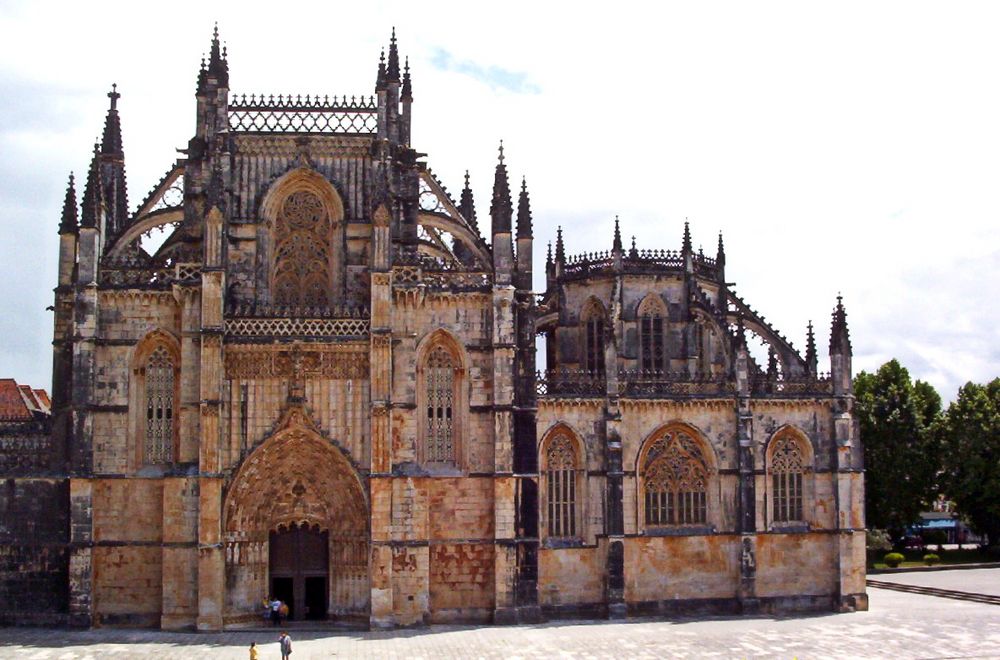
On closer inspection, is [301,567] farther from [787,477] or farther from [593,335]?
[787,477]

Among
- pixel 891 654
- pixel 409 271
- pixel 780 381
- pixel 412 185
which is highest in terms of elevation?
pixel 412 185

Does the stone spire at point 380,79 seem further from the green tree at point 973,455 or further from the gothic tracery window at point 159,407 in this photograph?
the green tree at point 973,455

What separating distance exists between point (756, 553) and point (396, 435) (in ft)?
50.0

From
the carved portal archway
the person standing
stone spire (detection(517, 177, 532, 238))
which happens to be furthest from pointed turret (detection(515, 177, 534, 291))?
the person standing

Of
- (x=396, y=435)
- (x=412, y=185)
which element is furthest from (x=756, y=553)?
(x=412, y=185)

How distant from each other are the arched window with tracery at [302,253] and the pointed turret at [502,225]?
6242 mm

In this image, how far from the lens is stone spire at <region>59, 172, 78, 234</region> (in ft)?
134

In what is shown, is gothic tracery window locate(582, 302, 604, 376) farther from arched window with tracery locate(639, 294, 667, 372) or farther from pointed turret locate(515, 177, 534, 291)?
pointed turret locate(515, 177, 534, 291)

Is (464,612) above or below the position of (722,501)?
below

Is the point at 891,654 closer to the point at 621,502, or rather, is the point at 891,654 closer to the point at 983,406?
the point at 621,502

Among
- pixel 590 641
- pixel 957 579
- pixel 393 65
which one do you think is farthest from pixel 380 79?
pixel 957 579

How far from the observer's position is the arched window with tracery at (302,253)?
139ft

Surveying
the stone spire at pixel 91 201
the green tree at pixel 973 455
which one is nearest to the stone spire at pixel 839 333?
the green tree at pixel 973 455

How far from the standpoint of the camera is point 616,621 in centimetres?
4212
